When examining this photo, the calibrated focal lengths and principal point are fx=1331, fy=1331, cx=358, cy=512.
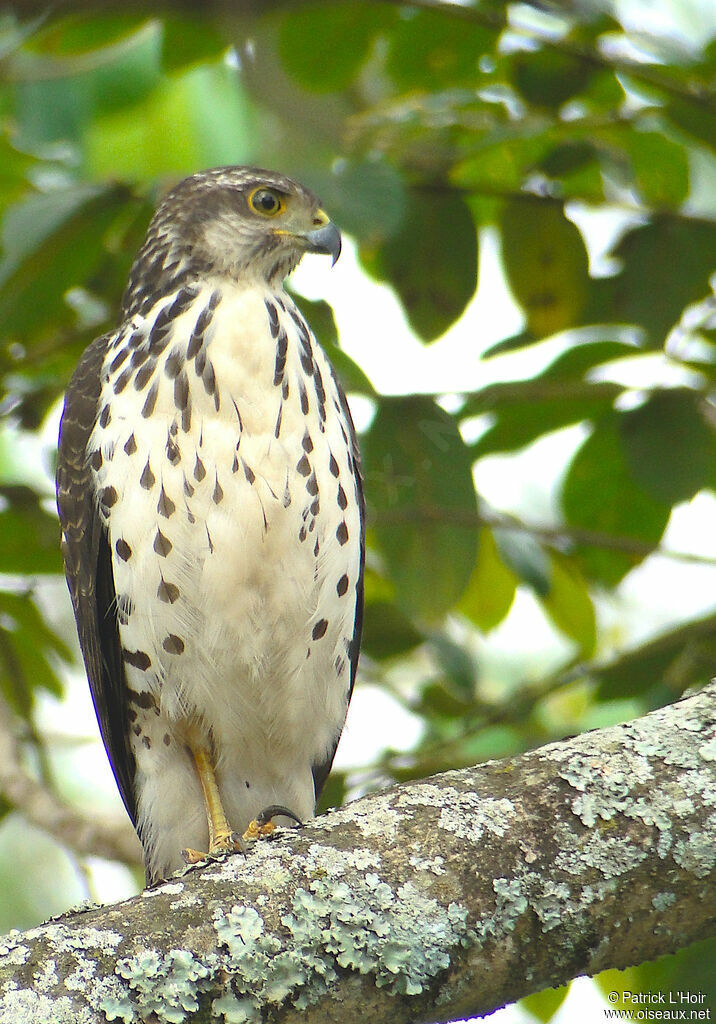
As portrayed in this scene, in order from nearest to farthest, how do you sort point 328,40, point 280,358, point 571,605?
1. point 280,358
2. point 328,40
3. point 571,605

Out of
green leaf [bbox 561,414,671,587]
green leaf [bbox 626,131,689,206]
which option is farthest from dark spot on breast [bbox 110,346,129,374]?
green leaf [bbox 626,131,689,206]

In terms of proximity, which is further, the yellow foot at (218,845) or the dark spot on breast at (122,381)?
the dark spot on breast at (122,381)

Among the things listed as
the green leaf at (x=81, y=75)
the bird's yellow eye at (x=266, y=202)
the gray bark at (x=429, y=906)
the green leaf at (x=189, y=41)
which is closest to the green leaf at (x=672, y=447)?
the bird's yellow eye at (x=266, y=202)

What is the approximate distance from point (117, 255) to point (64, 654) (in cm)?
130

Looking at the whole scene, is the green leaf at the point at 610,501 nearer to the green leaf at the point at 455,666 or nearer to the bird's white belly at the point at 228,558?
the green leaf at the point at 455,666

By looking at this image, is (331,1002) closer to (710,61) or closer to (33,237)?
(33,237)

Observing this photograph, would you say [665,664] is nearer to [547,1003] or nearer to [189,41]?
[547,1003]

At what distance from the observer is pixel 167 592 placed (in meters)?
3.38

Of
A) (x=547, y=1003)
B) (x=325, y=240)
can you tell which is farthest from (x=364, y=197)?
(x=547, y=1003)

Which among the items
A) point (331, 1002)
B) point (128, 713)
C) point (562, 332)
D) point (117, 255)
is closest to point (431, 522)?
point (562, 332)

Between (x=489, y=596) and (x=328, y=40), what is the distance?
1.79 metres

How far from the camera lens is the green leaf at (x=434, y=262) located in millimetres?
3844

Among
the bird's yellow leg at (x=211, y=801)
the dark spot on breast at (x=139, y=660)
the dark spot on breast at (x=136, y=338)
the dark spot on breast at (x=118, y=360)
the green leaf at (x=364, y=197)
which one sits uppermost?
the green leaf at (x=364, y=197)

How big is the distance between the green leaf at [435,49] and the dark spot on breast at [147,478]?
1447 millimetres
